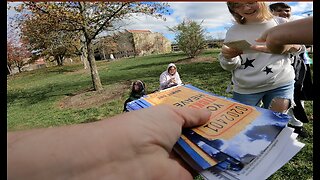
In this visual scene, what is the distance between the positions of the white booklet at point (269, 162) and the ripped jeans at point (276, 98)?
1277 mm

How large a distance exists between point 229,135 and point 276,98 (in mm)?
1449

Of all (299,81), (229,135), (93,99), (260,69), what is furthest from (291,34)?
(93,99)

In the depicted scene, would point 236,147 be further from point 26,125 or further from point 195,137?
point 26,125

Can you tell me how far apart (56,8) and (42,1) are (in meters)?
0.42

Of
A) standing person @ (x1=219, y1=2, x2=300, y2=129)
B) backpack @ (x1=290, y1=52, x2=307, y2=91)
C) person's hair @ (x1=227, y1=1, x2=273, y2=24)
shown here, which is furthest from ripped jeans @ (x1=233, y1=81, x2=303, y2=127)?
backpack @ (x1=290, y1=52, x2=307, y2=91)

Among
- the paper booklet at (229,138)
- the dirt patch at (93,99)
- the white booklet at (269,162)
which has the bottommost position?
the dirt patch at (93,99)

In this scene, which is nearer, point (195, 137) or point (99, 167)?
point (99, 167)

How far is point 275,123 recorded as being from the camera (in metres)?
1.02

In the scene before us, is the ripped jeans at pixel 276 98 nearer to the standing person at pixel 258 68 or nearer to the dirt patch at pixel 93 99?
the standing person at pixel 258 68

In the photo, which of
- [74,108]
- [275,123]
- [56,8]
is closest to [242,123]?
[275,123]

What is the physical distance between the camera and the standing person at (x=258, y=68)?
198 centimetres

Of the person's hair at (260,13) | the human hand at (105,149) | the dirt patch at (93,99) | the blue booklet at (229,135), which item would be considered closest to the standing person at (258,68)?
the person's hair at (260,13)

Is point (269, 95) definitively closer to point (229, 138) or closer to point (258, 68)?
point (258, 68)
